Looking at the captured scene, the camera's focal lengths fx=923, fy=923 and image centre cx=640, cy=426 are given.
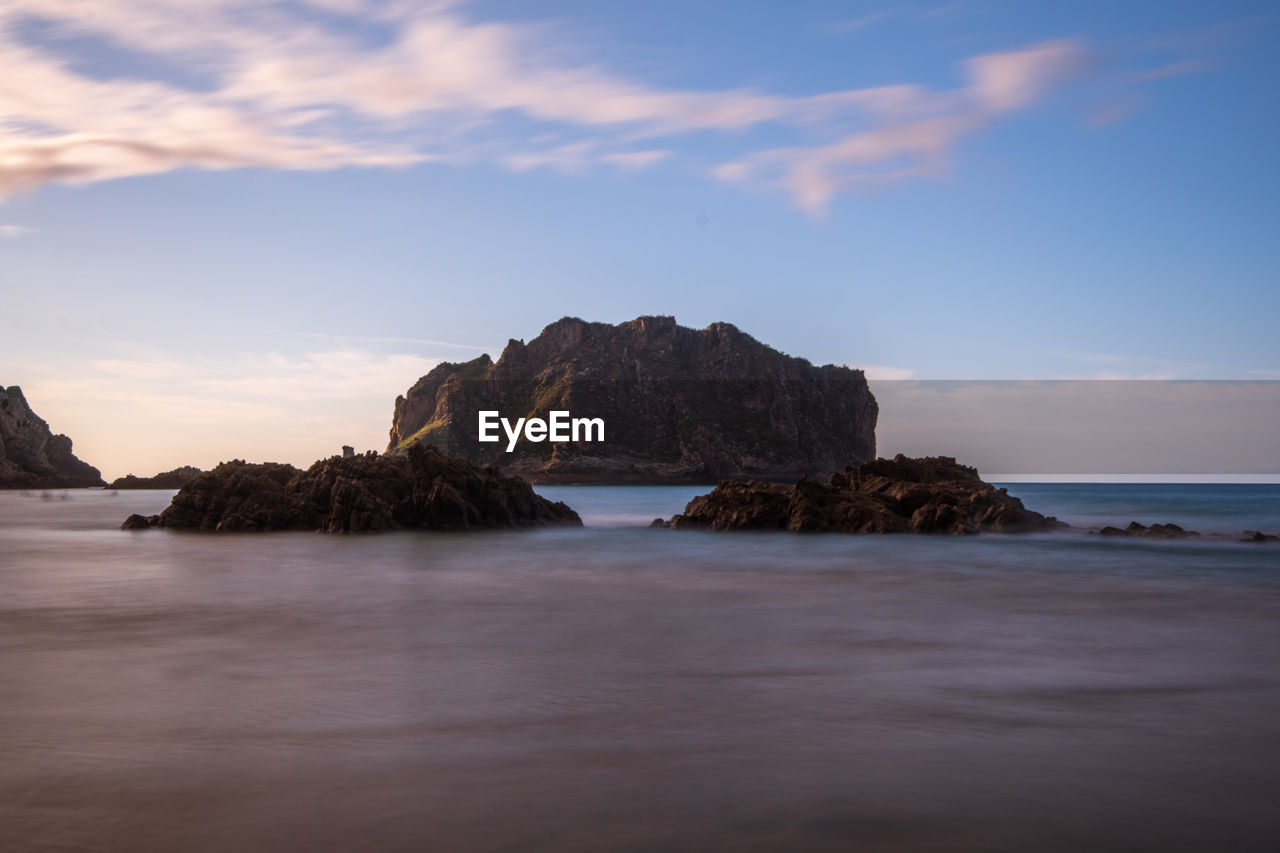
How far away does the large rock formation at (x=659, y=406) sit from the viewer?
161 meters

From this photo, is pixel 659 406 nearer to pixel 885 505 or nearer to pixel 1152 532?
pixel 885 505

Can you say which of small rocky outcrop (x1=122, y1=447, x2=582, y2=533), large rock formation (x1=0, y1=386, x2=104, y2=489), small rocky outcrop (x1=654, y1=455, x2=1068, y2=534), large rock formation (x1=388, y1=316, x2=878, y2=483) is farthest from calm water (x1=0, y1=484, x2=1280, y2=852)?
large rock formation (x1=388, y1=316, x2=878, y2=483)

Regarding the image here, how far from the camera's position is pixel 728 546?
26.8 meters

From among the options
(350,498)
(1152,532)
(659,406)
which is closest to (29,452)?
(659,406)

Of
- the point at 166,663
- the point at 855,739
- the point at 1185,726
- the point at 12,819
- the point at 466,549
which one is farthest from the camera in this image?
the point at 466,549

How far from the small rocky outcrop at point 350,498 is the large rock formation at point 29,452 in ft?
351

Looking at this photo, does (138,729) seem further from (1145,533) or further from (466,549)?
(1145,533)

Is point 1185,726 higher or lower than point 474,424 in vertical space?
lower

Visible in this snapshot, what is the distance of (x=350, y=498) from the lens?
3050cm

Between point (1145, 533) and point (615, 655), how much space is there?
24.5 metres

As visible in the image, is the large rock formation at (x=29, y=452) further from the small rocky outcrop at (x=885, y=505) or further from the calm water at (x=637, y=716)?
the calm water at (x=637, y=716)

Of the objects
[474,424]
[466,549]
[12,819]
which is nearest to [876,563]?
[466,549]

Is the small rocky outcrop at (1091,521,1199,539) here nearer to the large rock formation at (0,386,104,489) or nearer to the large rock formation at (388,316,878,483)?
the large rock formation at (388,316,878,483)

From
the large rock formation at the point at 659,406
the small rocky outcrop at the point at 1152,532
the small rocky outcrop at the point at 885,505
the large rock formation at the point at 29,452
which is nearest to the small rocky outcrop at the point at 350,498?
the small rocky outcrop at the point at 885,505
